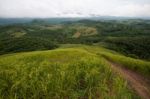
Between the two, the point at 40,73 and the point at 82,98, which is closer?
the point at 82,98

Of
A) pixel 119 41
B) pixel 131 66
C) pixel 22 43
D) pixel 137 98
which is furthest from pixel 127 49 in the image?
pixel 137 98

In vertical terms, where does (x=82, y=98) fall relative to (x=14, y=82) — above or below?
below

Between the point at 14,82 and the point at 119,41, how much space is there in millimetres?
109176

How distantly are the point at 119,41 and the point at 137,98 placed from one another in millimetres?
104374

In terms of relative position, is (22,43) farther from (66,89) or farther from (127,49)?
(66,89)

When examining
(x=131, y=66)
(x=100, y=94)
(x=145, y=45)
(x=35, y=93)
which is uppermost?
(x=35, y=93)

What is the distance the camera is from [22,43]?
346 feet

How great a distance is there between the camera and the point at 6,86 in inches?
416

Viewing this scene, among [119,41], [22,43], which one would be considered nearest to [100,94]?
[22,43]

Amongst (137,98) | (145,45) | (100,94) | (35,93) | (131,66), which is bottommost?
(145,45)

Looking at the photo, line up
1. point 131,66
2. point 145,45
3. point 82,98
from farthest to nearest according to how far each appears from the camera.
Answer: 1. point 145,45
2. point 131,66
3. point 82,98

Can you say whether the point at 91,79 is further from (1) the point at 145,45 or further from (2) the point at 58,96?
(1) the point at 145,45

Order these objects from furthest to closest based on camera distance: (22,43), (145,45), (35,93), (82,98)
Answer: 1. (145,45)
2. (22,43)
3. (82,98)
4. (35,93)

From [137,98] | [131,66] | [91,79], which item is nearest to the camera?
[91,79]
